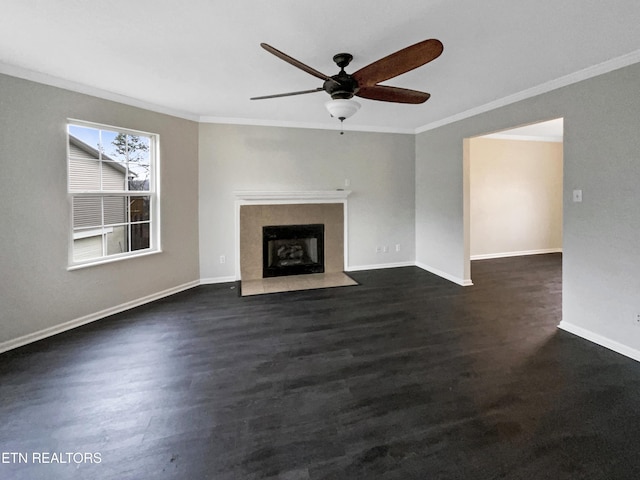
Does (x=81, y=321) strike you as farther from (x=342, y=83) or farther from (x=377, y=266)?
(x=377, y=266)

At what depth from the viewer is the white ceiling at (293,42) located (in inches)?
73.1

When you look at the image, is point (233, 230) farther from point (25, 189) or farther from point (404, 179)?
point (404, 179)

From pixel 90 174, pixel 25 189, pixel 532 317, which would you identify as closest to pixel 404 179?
pixel 532 317

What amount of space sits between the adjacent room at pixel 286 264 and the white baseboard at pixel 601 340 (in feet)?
0.05

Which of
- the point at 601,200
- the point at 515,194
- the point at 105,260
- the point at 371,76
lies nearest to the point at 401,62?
the point at 371,76

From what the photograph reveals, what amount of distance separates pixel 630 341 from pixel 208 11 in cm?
414

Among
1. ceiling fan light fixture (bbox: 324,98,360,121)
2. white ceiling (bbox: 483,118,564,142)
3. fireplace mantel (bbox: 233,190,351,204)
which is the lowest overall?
fireplace mantel (bbox: 233,190,351,204)

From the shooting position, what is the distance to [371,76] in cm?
210

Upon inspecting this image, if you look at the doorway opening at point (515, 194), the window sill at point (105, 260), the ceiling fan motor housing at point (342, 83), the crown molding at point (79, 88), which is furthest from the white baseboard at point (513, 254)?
the crown molding at point (79, 88)

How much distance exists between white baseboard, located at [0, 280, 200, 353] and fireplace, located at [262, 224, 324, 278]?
139cm

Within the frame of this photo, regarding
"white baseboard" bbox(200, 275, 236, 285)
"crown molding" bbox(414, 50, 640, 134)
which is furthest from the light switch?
"white baseboard" bbox(200, 275, 236, 285)

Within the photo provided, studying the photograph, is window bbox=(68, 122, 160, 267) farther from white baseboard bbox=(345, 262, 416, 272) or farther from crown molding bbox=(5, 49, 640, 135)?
white baseboard bbox=(345, 262, 416, 272)

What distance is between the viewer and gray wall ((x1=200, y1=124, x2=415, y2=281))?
4605mm

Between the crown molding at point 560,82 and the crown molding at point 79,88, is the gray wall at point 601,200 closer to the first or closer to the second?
the crown molding at point 560,82
